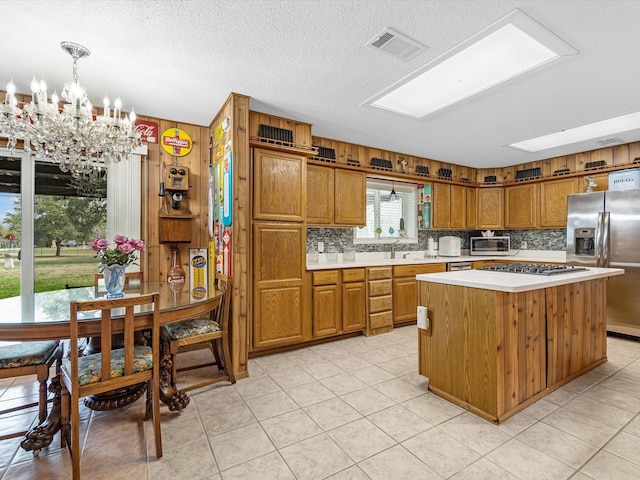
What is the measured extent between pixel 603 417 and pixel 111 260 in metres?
3.62

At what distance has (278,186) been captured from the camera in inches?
133

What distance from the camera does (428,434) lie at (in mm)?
2031

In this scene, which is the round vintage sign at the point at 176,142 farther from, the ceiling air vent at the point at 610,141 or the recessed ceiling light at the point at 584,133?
→ the ceiling air vent at the point at 610,141

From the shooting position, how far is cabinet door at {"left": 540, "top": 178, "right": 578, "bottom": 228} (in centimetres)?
495

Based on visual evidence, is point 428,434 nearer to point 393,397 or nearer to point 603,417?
point 393,397

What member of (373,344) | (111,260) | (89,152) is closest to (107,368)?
(111,260)

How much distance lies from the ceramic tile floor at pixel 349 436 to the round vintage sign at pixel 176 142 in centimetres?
251

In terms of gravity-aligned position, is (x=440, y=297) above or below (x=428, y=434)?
above

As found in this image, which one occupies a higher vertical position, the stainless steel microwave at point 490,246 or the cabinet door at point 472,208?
the cabinet door at point 472,208

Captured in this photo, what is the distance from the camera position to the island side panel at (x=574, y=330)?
8.42 feet

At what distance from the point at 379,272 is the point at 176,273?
7.93ft

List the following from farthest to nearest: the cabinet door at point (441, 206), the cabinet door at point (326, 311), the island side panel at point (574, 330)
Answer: the cabinet door at point (441, 206)
the cabinet door at point (326, 311)
the island side panel at point (574, 330)

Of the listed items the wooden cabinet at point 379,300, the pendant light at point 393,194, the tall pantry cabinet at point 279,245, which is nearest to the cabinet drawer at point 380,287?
the wooden cabinet at point 379,300

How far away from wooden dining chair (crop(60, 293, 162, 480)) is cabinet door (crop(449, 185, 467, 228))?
4.98 metres
